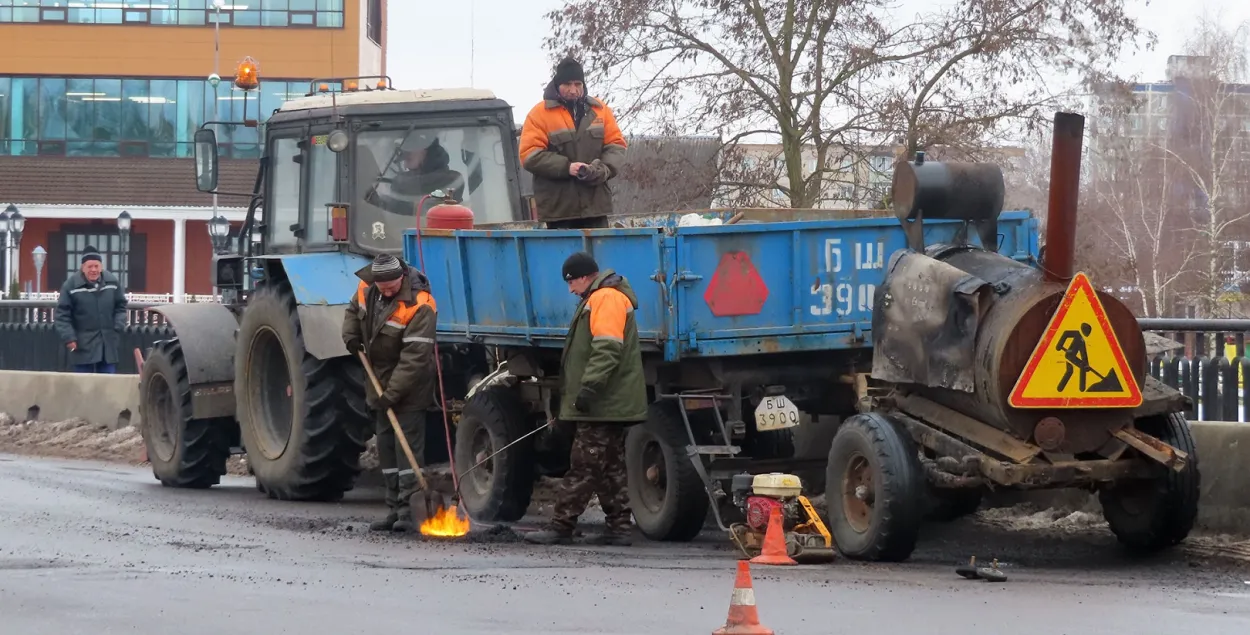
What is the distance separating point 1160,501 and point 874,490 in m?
1.43

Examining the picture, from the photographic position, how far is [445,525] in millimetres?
11352

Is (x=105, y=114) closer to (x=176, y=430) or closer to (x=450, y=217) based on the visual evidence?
(x=176, y=430)

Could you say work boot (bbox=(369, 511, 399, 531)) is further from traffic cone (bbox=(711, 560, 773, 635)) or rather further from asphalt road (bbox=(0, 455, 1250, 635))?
traffic cone (bbox=(711, 560, 773, 635))

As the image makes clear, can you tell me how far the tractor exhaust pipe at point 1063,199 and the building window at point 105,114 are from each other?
4825 cm

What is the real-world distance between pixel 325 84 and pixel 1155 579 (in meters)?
8.20

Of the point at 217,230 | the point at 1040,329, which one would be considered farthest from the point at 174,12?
the point at 1040,329

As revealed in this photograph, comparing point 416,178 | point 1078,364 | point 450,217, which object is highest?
point 416,178

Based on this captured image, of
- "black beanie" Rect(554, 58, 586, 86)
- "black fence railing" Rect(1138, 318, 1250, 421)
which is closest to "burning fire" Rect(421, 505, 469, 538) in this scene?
"black beanie" Rect(554, 58, 586, 86)

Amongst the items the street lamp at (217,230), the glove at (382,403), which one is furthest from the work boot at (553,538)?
the street lamp at (217,230)

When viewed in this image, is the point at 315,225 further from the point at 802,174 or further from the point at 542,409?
the point at 802,174

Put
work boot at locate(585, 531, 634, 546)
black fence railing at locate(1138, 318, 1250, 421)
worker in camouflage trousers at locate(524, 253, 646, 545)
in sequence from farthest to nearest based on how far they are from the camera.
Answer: black fence railing at locate(1138, 318, 1250, 421) < work boot at locate(585, 531, 634, 546) < worker in camouflage trousers at locate(524, 253, 646, 545)

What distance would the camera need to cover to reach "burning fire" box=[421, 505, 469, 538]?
11242mm

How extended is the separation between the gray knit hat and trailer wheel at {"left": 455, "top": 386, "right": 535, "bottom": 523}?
4.35ft

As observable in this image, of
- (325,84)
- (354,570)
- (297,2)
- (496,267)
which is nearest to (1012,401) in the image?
(354,570)
